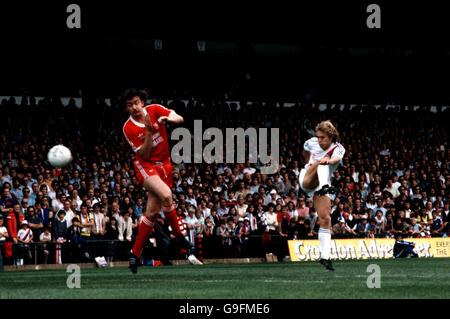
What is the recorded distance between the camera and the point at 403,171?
31.9m

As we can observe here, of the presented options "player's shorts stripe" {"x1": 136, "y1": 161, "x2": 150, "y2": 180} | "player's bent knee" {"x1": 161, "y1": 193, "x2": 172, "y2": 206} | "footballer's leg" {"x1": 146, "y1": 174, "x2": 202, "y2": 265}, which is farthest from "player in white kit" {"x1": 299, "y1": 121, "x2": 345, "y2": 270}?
"player's shorts stripe" {"x1": 136, "y1": 161, "x2": 150, "y2": 180}

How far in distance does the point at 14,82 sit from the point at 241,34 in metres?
7.88

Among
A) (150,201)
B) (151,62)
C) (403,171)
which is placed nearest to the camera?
(150,201)

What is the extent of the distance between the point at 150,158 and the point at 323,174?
2775mm

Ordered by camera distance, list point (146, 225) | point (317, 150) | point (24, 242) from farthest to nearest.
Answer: point (24, 242) → point (317, 150) → point (146, 225)

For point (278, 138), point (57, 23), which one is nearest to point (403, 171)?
point (278, 138)

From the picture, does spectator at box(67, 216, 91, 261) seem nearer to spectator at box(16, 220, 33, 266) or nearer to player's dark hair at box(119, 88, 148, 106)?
spectator at box(16, 220, 33, 266)

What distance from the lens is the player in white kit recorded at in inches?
593

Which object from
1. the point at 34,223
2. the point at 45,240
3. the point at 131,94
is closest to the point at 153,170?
the point at 131,94

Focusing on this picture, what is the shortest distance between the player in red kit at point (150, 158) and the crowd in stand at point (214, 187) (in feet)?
29.5

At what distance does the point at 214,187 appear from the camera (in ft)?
89.6

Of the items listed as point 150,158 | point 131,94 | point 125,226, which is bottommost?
point 125,226

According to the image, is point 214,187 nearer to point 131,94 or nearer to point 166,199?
point 166,199
